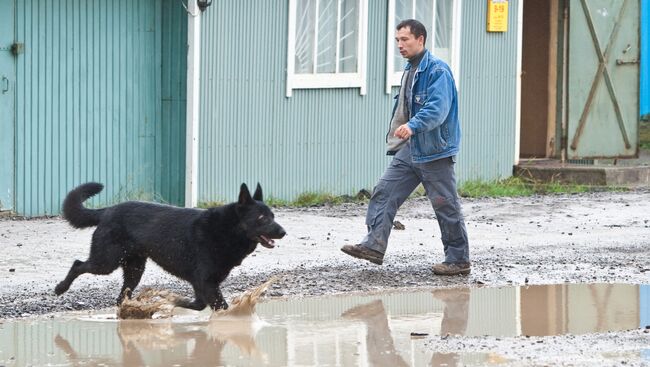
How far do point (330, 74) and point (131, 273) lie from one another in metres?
6.72

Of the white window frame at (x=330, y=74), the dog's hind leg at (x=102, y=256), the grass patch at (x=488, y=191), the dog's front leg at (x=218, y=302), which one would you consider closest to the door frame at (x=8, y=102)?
the grass patch at (x=488, y=191)

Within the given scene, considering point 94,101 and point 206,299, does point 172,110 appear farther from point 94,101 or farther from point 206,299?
point 206,299


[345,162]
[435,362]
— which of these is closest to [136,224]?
[435,362]

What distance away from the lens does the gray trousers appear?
10016mm

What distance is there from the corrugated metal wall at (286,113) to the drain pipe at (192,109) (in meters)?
0.13

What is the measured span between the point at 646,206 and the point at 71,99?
256 inches

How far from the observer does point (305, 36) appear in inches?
585

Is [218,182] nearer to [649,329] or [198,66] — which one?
[198,66]

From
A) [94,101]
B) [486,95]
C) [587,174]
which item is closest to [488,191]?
[486,95]

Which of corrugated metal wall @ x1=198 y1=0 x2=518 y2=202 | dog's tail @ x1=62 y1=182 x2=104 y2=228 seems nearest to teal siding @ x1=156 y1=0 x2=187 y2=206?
corrugated metal wall @ x1=198 y1=0 x2=518 y2=202

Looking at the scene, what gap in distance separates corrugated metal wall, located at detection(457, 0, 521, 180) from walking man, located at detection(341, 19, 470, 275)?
21.3ft

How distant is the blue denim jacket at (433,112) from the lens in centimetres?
966

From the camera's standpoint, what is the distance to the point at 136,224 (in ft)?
27.7

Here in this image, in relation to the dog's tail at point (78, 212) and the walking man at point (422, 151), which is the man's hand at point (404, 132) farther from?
the dog's tail at point (78, 212)
